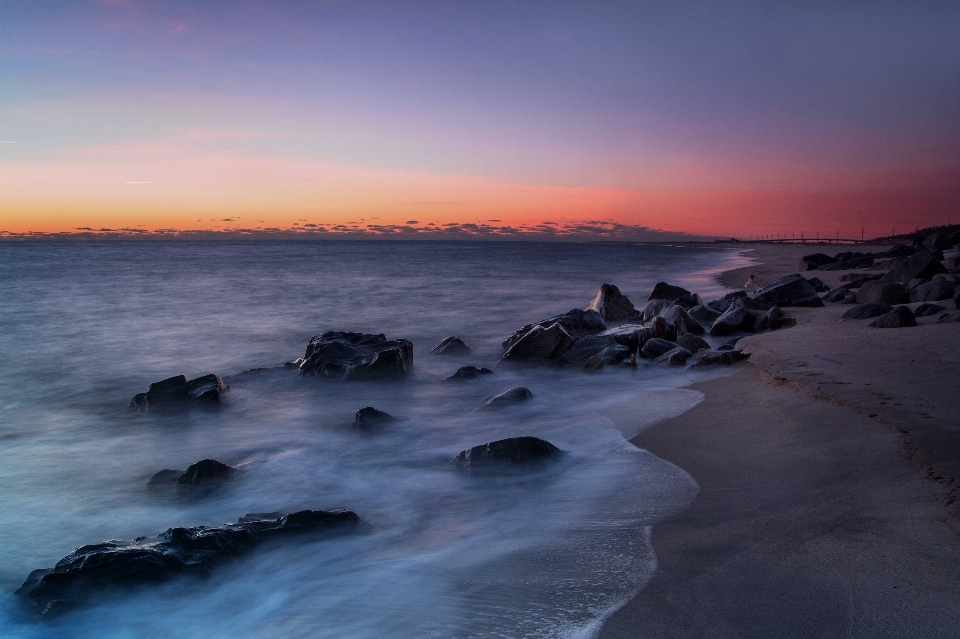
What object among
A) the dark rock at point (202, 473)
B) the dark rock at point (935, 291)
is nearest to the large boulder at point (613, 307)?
the dark rock at point (935, 291)

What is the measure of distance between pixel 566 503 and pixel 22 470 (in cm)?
495

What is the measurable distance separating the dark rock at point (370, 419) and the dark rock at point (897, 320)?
6370mm

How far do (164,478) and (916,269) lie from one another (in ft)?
50.0

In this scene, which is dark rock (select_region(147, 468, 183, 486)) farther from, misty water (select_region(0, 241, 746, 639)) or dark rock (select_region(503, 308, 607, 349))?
dark rock (select_region(503, 308, 607, 349))

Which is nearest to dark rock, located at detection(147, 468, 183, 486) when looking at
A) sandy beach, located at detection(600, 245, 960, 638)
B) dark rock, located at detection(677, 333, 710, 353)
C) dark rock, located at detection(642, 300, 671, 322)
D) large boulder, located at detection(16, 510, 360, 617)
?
large boulder, located at detection(16, 510, 360, 617)

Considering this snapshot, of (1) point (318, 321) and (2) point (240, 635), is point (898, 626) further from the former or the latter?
(1) point (318, 321)

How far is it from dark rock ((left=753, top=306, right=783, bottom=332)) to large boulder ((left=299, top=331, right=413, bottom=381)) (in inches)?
222

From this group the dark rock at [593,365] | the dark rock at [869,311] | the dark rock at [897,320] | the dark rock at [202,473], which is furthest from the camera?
the dark rock at [869,311]

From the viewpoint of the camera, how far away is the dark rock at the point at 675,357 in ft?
26.6

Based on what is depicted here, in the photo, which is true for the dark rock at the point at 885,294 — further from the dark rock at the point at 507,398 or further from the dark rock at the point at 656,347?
the dark rock at the point at 507,398

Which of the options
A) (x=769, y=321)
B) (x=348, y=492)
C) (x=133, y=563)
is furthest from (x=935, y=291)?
(x=133, y=563)

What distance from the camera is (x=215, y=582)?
3.44 metres

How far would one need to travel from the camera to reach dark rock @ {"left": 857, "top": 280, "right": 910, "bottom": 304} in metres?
10.8

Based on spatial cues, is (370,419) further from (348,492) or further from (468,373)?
(468,373)
